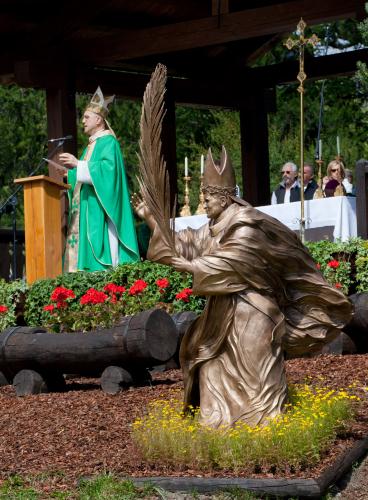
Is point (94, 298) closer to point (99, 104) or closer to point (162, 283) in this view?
point (162, 283)

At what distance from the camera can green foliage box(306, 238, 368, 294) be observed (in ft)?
42.4

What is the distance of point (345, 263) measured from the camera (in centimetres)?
1297

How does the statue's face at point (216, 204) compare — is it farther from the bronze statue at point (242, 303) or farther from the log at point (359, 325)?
the log at point (359, 325)

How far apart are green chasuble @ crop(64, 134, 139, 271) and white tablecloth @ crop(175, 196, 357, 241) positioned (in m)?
0.80

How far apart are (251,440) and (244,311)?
0.95 m

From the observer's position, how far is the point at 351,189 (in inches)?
658

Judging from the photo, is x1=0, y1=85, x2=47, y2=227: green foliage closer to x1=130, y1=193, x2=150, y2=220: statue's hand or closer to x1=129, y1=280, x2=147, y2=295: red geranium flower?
x1=129, y1=280, x2=147, y2=295: red geranium flower

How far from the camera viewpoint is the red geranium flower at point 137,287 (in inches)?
507

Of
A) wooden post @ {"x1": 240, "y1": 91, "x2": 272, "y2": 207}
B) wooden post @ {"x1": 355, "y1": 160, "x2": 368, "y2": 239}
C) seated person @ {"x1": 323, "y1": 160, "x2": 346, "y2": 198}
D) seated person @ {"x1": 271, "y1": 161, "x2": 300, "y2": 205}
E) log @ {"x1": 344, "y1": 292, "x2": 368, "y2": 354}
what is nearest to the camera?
log @ {"x1": 344, "y1": 292, "x2": 368, "y2": 354}

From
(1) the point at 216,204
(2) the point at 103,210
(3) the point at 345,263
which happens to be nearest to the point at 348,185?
(2) the point at 103,210

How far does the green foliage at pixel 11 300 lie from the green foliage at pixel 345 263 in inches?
132

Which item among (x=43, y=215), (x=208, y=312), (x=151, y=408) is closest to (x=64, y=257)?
(x=43, y=215)

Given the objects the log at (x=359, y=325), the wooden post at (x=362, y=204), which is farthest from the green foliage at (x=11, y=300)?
the log at (x=359, y=325)

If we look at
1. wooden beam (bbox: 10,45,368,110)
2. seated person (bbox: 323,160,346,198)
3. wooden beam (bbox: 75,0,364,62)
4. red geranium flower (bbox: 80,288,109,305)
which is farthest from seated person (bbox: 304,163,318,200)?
red geranium flower (bbox: 80,288,109,305)
